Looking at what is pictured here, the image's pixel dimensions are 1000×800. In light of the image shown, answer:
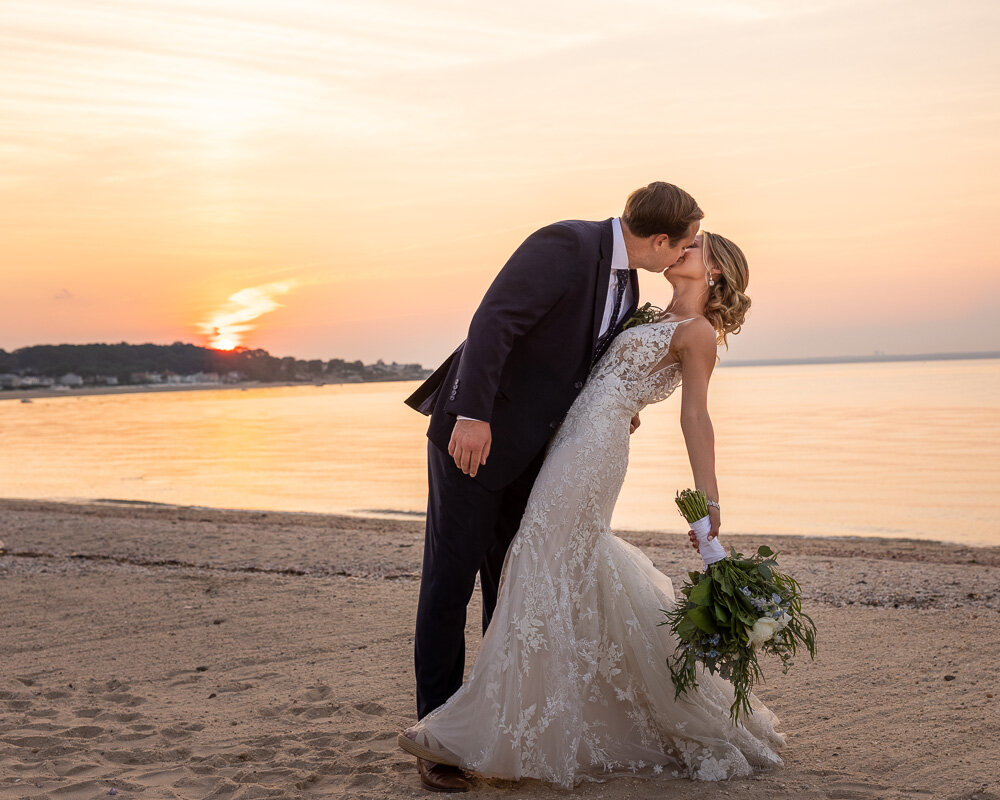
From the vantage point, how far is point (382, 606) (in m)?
6.69

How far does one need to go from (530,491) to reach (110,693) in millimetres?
2666

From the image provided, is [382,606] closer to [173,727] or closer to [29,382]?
[173,727]

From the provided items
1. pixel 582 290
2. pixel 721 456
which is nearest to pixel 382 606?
pixel 582 290

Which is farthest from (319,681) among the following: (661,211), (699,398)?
(661,211)

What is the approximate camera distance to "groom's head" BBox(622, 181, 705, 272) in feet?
10.8

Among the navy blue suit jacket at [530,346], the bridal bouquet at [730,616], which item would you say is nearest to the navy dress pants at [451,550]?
the navy blue suit jacket at [530,346]

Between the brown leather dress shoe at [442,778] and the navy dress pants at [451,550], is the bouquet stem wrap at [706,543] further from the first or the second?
the brown leather dress shoe at [442,778]

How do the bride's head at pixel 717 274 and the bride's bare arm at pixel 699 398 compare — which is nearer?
the bride's bare arm at pixel 699 398

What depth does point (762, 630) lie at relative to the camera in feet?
10.6

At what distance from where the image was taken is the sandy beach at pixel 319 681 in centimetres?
357

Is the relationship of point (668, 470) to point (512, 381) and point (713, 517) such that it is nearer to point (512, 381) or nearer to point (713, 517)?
point (713, 517)

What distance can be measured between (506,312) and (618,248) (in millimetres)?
513

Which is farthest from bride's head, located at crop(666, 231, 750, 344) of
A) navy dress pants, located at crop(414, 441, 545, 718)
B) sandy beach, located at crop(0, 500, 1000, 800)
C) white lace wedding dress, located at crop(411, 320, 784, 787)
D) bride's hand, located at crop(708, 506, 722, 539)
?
sandy beach, located at crop(0, 500, 1000, 800)

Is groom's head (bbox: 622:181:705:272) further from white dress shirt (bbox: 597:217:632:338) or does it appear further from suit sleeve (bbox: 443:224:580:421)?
suit sleeve (bbox: 443:224:580:421)
